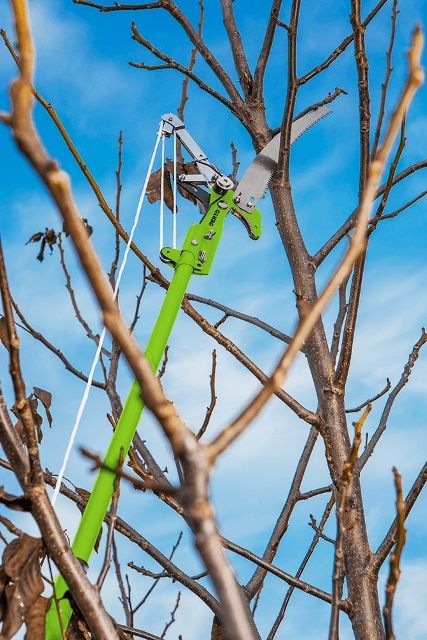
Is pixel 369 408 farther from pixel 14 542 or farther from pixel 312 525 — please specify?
pixel 312 525

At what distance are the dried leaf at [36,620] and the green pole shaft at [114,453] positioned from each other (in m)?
0.17

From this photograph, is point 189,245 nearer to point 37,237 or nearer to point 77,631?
point 37,237

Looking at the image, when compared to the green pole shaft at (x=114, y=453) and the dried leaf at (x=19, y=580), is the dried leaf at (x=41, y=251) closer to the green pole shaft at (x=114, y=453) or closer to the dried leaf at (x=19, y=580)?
the green pole shaft at (x=114, y=453)

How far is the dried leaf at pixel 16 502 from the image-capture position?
38.6 inches

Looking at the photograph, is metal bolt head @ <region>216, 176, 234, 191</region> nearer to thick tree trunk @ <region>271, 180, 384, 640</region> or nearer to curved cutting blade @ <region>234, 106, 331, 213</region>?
curved cutting blade @ <region>234, 106, 331, 213</region>

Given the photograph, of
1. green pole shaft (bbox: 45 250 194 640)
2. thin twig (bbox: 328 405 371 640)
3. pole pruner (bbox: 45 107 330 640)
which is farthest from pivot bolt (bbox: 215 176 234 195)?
thin twig (bbox: 328 405 371 640)

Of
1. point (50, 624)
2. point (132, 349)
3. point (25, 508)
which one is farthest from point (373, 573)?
point (132, 349)

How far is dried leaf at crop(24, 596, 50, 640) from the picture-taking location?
1113mm

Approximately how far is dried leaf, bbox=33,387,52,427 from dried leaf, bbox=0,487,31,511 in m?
0.83

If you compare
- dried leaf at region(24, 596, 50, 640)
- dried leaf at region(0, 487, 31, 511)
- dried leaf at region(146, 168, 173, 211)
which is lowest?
dried leaf at region(24, 596, 50, 640)

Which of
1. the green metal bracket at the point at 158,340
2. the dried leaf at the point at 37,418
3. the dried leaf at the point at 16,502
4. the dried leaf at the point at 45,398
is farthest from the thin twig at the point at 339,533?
the dried leaf at the point at 45,398

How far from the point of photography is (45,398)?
1.85 meters

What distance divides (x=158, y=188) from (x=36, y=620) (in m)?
1.81

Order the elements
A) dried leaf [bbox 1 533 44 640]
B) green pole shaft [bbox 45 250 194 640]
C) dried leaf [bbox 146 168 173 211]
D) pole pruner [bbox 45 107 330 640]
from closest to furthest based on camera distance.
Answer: dried leaf [bbox 1 533 44 640], green pole shaft [bbox 45 250 194 640], pole pruner [bbox 45 107 330 640], dried leaf [bbox 146 168 173 211]
